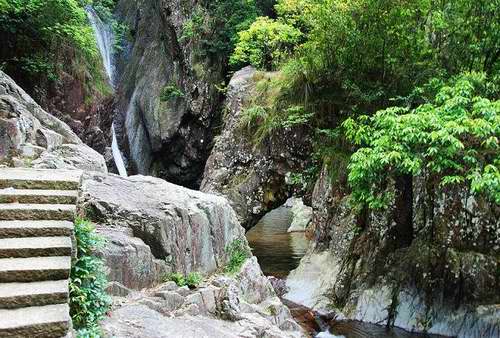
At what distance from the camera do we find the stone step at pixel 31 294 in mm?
3936

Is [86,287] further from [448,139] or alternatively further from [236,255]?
[448,139]

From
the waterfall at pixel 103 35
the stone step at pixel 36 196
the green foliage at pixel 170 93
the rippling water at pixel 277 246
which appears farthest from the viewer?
the green foliage at pixel 170 93

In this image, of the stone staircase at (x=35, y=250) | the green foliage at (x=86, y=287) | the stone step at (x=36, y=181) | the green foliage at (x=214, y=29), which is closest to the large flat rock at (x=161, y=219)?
the green foliage at (x=86, y=287)

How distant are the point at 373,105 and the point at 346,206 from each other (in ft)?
11.4

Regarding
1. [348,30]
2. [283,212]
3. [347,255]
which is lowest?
[283,212]

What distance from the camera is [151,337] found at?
537cm

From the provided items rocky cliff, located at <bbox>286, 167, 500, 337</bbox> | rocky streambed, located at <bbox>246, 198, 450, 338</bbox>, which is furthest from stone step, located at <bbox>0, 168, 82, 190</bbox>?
rocky cliff, located at <bbox>286, 167, 500, 337</bbox>

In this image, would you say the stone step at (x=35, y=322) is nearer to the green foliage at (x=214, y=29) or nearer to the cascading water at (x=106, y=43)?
the cascading water at (x=106, y=43)

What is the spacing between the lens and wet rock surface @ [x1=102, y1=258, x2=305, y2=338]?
18.6ft

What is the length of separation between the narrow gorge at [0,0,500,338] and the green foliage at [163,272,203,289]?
4cm

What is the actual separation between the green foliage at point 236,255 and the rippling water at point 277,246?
21.7 feet

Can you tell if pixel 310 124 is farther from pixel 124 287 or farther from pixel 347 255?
pixel 124 287

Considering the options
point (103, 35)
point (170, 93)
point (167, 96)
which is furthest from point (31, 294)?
point (103, 35)

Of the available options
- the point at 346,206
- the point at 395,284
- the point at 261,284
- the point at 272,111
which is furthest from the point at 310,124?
the point at 261,284
